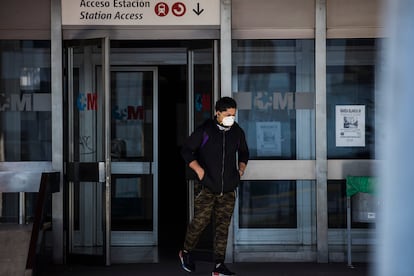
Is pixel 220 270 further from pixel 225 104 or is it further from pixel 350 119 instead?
pixel 350 119

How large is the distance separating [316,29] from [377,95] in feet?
3.20

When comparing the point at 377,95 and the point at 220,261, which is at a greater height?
the point at 377,95

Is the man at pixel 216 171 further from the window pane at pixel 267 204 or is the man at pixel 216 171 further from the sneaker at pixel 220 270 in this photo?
the window pane at pixel 267 204

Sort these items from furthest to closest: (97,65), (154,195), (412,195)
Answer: (154,195) < (97,65) < (412,195)

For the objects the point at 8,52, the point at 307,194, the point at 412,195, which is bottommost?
the point at 307,194

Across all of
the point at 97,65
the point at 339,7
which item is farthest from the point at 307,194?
the point at 97,65

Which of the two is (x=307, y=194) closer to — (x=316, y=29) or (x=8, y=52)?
(x=316, y=29)

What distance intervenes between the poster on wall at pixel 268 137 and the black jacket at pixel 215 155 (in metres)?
1.08

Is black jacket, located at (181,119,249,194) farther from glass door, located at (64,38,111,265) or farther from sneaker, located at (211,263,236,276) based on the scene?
glass door, located at (64,38,111,265)

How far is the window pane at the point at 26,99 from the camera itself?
759 centimetres

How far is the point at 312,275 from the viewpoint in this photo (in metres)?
6.87

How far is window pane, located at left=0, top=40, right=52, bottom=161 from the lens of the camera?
7.59 meters

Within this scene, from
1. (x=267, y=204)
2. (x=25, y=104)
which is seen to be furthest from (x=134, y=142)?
(x=267, y=204)

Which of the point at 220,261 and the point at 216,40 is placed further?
the point at 216,40
